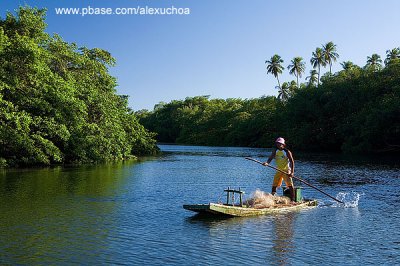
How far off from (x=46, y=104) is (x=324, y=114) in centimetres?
6155

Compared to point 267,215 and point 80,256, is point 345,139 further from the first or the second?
point 80,256

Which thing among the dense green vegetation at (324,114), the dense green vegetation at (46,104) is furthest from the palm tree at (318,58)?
the dense green vegetation at (46,104)

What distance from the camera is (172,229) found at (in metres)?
16.0

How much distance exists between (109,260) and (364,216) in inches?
471

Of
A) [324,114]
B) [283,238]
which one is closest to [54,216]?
[283,238]

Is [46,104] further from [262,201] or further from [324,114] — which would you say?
[324,114]

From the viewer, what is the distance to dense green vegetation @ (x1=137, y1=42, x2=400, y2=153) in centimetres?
6875

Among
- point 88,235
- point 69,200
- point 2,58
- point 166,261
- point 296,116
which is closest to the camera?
point 166,261

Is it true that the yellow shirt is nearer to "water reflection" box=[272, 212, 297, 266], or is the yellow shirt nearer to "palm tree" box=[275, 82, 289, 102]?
"water reflection" box=[272, 212, 297, 266]

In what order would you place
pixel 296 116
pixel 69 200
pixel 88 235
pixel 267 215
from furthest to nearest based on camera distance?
pixel 296 116 → pixel 69 200 → pixel 267 215 → pixel 88 235

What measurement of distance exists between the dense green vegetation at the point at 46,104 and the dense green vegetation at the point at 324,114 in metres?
40.7

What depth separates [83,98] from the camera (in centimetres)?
4725

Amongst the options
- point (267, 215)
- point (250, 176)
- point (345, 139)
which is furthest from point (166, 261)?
point (345, 139)

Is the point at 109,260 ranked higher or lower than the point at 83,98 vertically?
lower
